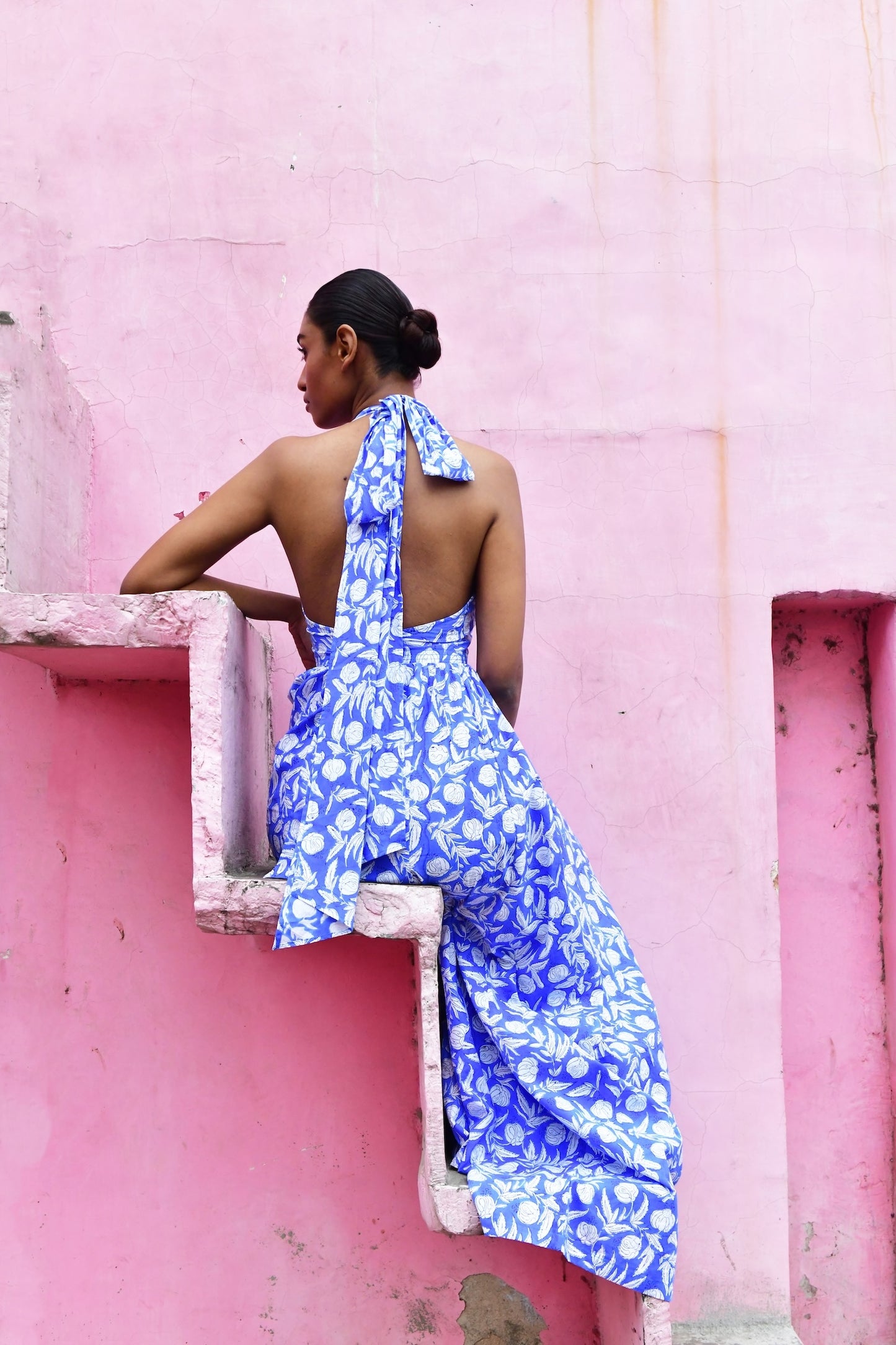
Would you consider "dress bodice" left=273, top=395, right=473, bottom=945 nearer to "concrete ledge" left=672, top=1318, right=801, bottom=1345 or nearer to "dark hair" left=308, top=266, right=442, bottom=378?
"dark hair" left=308, top=266, right=442, bottom=378

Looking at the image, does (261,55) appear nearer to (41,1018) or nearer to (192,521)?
(192,521)

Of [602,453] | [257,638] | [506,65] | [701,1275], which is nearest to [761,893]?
[701,1275]

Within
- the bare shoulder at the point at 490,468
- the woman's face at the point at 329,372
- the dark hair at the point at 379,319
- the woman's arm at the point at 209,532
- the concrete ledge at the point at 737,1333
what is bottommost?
the concrete ledge at the point at 737,1333

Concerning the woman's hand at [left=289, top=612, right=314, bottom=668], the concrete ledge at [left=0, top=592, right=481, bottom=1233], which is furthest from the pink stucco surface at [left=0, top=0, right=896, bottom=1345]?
the concrete ledge at [left=0, top=592, right=481, bottom=1233]

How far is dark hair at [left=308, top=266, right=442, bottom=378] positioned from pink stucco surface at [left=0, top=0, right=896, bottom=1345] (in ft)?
1.84

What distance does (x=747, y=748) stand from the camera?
8.59 ft

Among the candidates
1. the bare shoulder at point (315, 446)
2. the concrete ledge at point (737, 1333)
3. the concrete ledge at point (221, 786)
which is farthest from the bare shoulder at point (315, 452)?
the concrete ledge at point (737, 1333)

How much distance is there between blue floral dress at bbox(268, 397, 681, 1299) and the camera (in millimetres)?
1896

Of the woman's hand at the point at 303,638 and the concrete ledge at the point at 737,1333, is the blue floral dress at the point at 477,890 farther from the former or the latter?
the concrete ledge at the point at 737,1333

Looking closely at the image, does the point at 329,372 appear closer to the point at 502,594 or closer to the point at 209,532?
the point at 209,532

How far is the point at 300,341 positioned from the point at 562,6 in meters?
1.23

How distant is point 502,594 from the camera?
6.84ft

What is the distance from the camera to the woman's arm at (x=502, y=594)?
2.08 m

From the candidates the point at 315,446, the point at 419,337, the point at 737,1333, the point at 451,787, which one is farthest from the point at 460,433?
the point at 737,1333
